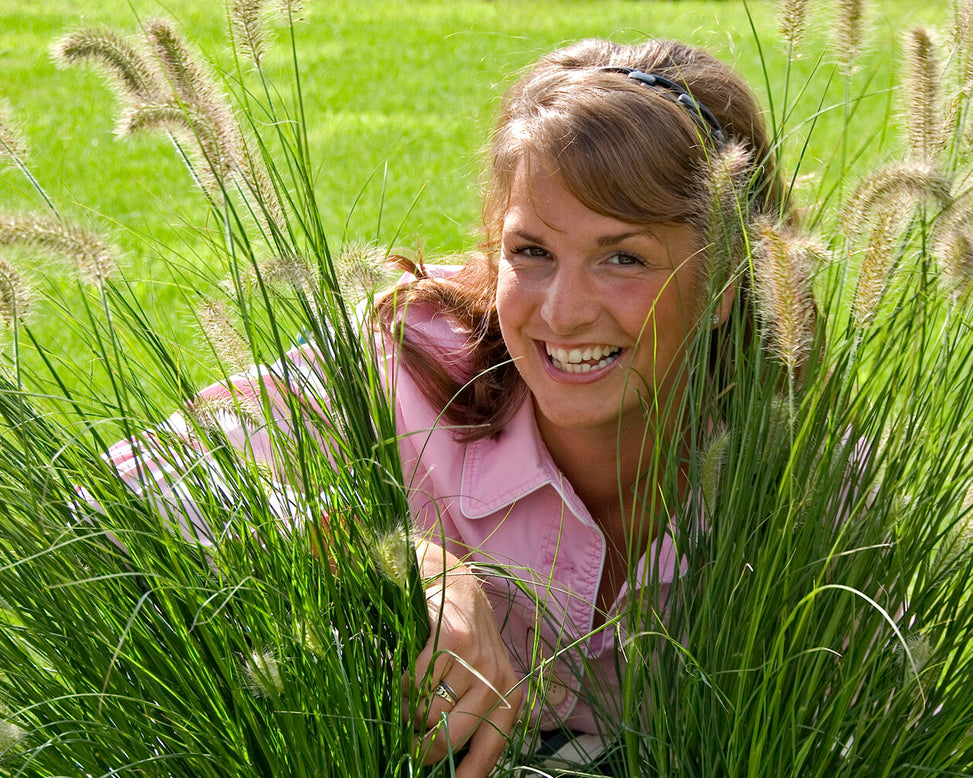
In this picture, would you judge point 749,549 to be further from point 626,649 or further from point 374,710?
point 374,710

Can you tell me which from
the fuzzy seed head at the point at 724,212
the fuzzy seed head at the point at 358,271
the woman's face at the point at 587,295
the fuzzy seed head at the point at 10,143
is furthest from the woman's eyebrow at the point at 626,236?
the fuzzy seed head at the point at 10,143

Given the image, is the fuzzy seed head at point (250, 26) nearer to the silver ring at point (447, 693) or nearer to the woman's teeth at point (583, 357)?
the woman's teeth at point (583, 357)

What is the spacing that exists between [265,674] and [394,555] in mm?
189

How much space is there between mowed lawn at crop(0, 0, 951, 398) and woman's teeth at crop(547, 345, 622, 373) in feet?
6.04

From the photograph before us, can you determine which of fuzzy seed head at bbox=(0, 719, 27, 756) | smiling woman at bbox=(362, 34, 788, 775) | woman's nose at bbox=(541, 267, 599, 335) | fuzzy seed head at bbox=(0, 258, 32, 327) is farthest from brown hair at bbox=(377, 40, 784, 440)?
fuzzy seed head at bbox=(0, 719, 27, 756)

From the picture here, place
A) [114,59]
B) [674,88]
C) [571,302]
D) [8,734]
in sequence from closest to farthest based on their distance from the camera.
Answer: [8,734], [114,59], [571,302], [674,88]

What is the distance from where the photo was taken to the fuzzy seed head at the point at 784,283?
4.09 feet

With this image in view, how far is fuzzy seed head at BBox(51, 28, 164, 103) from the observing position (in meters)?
1.38

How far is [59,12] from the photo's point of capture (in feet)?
24.9

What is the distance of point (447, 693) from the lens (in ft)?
5.13

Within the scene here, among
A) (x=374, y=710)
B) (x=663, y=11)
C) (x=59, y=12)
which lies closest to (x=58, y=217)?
(x=374, y=710)

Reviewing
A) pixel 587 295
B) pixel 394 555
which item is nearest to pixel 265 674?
pixel 394 555

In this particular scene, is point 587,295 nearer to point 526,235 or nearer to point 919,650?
point 526,235

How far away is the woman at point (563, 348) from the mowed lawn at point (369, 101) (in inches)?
62.8
